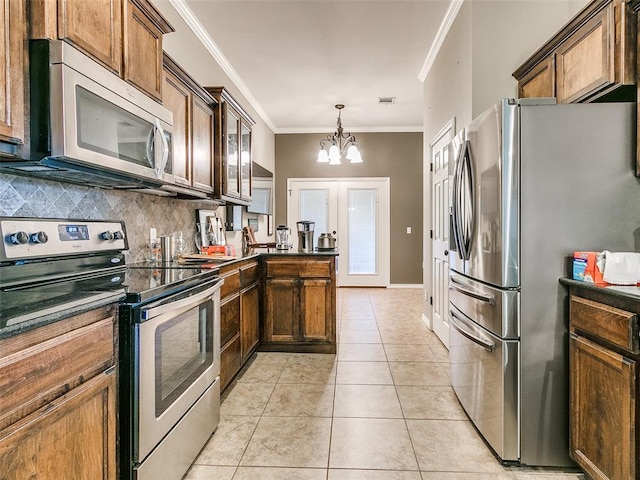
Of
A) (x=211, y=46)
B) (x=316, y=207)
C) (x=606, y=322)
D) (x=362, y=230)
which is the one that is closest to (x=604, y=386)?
(x=606, y=322)

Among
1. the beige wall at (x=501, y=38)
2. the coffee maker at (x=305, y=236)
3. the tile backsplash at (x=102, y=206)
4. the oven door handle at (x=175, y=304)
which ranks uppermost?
the beige wall at (x=501, y=38)

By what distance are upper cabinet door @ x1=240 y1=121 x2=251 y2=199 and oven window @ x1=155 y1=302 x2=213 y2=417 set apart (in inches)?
72.6

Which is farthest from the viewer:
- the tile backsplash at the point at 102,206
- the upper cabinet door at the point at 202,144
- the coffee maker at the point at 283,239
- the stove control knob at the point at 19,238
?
the coffee maker at the point at 283,239

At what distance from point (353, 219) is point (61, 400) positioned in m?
6.09

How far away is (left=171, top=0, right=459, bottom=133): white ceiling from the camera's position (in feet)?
9.98

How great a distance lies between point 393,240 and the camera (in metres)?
6.80

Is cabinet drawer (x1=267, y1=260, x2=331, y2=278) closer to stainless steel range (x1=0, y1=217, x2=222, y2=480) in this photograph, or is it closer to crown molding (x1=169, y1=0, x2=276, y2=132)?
stainless steel range (x1=0, y1=217, x2=222, y2=480)

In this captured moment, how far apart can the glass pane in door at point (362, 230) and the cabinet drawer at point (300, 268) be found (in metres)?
3.61

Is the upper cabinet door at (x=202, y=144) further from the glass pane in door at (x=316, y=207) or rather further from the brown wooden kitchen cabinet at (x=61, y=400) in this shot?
→ the glass pane in door at (x=316, y=207)

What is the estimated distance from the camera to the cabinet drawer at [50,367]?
0.82 metres

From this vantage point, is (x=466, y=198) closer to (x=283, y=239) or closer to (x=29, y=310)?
(x=29, y=310)

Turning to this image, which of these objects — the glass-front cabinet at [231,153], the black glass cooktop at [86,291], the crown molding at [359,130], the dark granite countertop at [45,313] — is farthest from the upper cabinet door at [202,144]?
the crown molding at [359,130]

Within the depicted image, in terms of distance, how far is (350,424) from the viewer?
6.95 feet

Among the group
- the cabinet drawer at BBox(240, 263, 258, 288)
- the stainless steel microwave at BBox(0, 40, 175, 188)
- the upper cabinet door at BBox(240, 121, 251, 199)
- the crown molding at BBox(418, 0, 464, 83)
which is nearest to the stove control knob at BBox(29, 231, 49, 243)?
the stainless steel microwave at BBox(0, 40, 175, 188)
